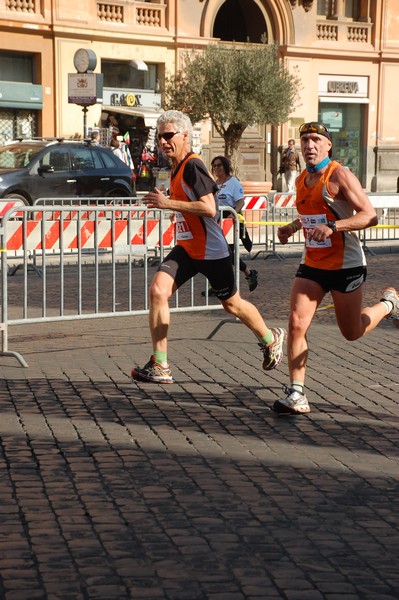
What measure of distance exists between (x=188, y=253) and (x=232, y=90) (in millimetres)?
26802

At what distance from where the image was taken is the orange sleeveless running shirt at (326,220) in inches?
291

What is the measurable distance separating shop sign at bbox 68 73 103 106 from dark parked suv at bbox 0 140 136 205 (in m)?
2.99

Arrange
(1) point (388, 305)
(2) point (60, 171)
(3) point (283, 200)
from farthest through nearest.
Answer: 1. (2) point (60, 171)
2. (3) point (283, 200)
3. (1) point (388, 305)

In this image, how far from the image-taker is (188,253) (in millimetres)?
8727

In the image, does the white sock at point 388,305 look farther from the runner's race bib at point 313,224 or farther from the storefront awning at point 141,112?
the storefront awning at point 141,112

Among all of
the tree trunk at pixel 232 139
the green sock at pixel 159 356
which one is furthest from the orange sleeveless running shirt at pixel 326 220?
the tree trunk at pixel 232 139

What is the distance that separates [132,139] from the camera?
37.0 m

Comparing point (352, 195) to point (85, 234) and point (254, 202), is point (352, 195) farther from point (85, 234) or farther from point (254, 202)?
point (254, 202)

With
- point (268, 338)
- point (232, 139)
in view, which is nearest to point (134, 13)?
point (232, 139)

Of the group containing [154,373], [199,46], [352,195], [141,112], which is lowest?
[154,373]

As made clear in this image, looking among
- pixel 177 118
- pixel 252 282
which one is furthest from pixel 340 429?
pixel 252 282

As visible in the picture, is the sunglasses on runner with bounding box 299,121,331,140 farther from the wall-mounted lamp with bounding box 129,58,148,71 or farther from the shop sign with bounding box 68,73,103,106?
the wall-mounted lamp with bounding box 129,58,148,71

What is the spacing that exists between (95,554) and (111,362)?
A: 4.87 metres

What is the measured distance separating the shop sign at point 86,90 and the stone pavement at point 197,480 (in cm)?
1782
